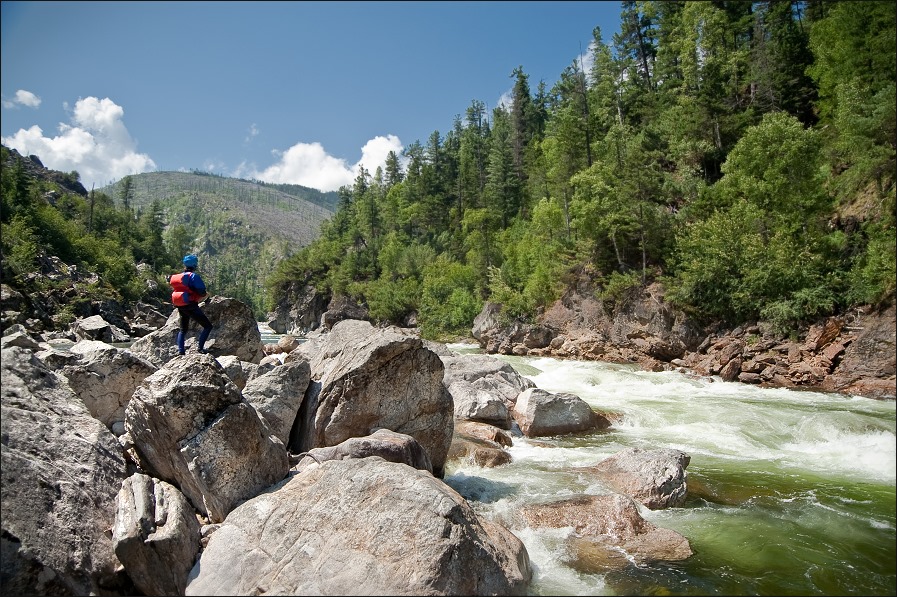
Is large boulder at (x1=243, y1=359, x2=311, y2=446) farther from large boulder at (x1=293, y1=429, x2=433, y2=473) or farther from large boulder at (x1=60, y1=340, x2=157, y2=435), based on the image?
large boulder at (x1=60, y1=340, x2=157, y2=435)

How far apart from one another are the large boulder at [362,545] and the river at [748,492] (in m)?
0.86

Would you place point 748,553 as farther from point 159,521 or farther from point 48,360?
point 48,360

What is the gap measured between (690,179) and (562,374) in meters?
19.8

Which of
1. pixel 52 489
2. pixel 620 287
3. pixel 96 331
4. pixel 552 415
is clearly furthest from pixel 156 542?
pixel 96 331

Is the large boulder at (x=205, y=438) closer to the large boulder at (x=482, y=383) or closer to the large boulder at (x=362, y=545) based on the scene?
the large boulder at (x=362, y=545)

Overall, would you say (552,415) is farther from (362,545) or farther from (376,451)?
(362,545)

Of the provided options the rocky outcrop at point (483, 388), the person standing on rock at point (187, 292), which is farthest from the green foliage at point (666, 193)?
the person standing on rock at point (187, 292)

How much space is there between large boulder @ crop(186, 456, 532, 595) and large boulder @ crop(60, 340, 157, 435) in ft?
15.4

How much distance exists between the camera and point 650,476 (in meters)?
8.97

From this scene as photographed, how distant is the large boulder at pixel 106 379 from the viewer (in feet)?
28.9

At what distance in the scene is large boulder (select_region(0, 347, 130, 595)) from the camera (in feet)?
17.0

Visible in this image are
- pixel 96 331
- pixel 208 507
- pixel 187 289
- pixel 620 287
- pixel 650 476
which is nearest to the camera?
pixel 208 507

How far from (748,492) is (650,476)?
1.88m

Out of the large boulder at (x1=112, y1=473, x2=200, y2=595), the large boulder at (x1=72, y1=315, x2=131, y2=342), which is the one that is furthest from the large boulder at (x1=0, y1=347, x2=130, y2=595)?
the large boulder at (x1=72, y1=315, x2=131, y2=342)
